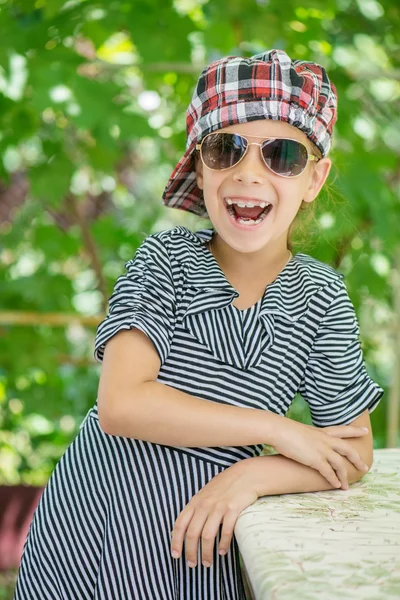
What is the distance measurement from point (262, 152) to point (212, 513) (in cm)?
55

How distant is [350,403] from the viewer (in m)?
1.24

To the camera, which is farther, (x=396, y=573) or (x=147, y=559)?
(x=147, y=559)

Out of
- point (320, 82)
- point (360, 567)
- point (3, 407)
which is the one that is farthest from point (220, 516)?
point (3, 407)

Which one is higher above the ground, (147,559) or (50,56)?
(50,56)

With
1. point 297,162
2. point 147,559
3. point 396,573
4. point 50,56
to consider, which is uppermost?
point 50,56

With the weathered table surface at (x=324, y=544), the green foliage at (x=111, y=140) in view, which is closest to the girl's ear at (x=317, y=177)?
the green foliage at (x=111, y=140)

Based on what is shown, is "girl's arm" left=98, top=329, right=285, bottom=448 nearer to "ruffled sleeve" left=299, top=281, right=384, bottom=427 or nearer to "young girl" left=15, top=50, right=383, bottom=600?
"young girl" left=15, top=50, right=383, bottom=600

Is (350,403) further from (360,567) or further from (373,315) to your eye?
(373,315)

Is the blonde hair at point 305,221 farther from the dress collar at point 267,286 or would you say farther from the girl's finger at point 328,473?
the girl's finger at point 328,473

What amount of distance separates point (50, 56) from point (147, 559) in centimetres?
149

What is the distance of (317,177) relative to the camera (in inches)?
54.0

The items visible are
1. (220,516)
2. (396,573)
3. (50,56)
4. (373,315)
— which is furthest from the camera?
(373,315)

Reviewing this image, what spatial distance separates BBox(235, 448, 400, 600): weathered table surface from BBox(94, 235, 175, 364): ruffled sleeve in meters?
0.30

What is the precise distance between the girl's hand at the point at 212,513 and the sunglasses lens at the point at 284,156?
1.55ft
